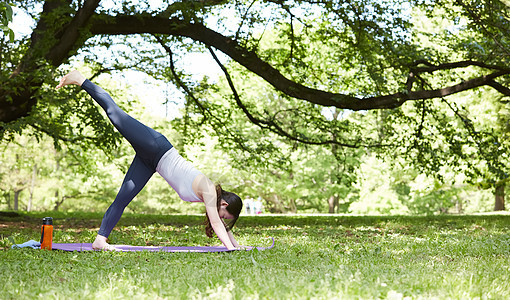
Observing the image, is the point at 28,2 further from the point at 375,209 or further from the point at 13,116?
the point at 375,209

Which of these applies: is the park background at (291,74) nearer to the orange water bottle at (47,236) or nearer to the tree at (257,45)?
the tree at (257,45)

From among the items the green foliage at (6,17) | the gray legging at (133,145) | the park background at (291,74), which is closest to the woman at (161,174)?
the gray legging at (133,145)

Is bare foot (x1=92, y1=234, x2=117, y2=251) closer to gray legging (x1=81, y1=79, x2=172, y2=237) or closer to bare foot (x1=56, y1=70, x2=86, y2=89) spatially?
gray legging (x1=81, y1=79, x2=172, y2=237)

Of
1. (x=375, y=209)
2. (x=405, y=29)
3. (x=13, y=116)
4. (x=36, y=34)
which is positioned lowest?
(x=375, y=209)

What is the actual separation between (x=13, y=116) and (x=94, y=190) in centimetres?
2952

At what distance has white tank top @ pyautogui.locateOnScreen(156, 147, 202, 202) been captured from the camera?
19.5 feet

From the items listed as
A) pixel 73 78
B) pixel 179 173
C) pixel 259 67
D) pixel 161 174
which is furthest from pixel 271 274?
pixel 259 67

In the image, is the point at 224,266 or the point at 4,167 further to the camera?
the point at 4,167

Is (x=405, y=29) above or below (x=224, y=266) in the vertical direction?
above

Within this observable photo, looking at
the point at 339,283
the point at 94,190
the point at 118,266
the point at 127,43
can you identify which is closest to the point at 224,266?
the point at 118,266

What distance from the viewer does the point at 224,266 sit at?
462 cm

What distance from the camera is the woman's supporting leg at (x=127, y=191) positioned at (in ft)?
20.5

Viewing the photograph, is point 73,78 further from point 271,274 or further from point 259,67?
point 259,67

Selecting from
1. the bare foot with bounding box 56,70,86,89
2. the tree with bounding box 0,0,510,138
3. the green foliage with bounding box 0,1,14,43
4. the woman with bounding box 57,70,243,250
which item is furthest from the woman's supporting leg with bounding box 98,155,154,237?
the tree with bounding box 0,0,510,138
